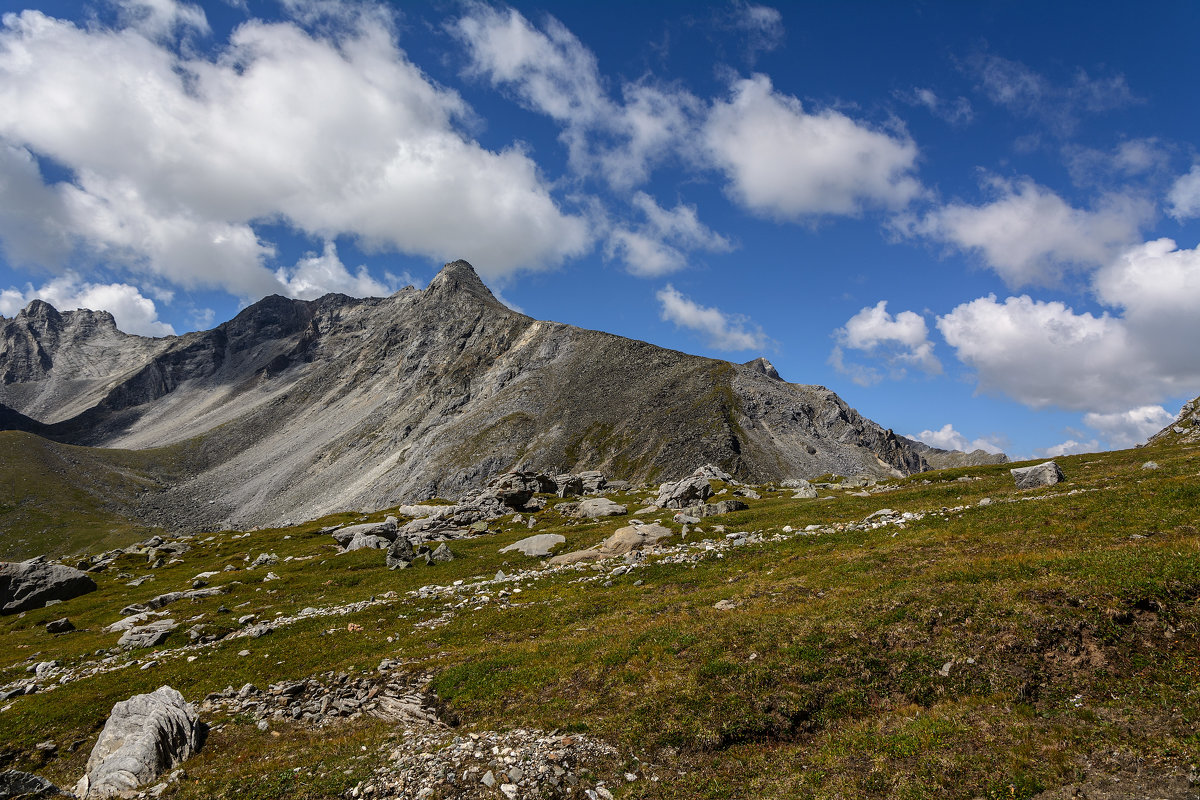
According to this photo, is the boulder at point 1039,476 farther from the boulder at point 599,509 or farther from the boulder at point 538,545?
the boulder at point 538,545

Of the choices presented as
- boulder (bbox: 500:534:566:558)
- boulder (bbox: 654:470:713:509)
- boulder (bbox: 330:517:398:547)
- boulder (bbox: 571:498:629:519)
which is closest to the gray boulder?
boulder (bbox: 500:534:566:558)

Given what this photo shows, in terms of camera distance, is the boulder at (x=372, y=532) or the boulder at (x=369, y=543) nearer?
the boulder at (x=369, y=543)

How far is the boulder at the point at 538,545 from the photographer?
165ft

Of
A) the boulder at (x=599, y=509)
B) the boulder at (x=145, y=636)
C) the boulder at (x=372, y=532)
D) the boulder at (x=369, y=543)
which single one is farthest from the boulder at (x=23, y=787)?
the boulder at (x=599, y=509)

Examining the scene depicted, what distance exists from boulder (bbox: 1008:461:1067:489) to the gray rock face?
58808 mm

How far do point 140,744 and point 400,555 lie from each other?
35.8m

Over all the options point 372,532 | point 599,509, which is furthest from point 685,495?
point 372,532

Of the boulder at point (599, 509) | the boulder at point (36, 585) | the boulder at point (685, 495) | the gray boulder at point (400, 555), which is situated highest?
the boulder at point (685, 495)

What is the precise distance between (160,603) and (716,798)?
198 feet

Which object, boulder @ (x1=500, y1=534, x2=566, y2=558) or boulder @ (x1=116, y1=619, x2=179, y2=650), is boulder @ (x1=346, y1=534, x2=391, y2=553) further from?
boulder @ (x1=116, y1=619, x2=179, y2=650)

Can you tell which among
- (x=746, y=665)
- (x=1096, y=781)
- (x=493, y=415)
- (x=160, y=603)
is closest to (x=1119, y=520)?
(x=1096, y=781)

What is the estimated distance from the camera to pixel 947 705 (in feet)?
53.2

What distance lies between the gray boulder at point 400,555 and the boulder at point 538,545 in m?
10.1

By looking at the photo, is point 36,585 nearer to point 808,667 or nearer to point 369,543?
point 369,543
